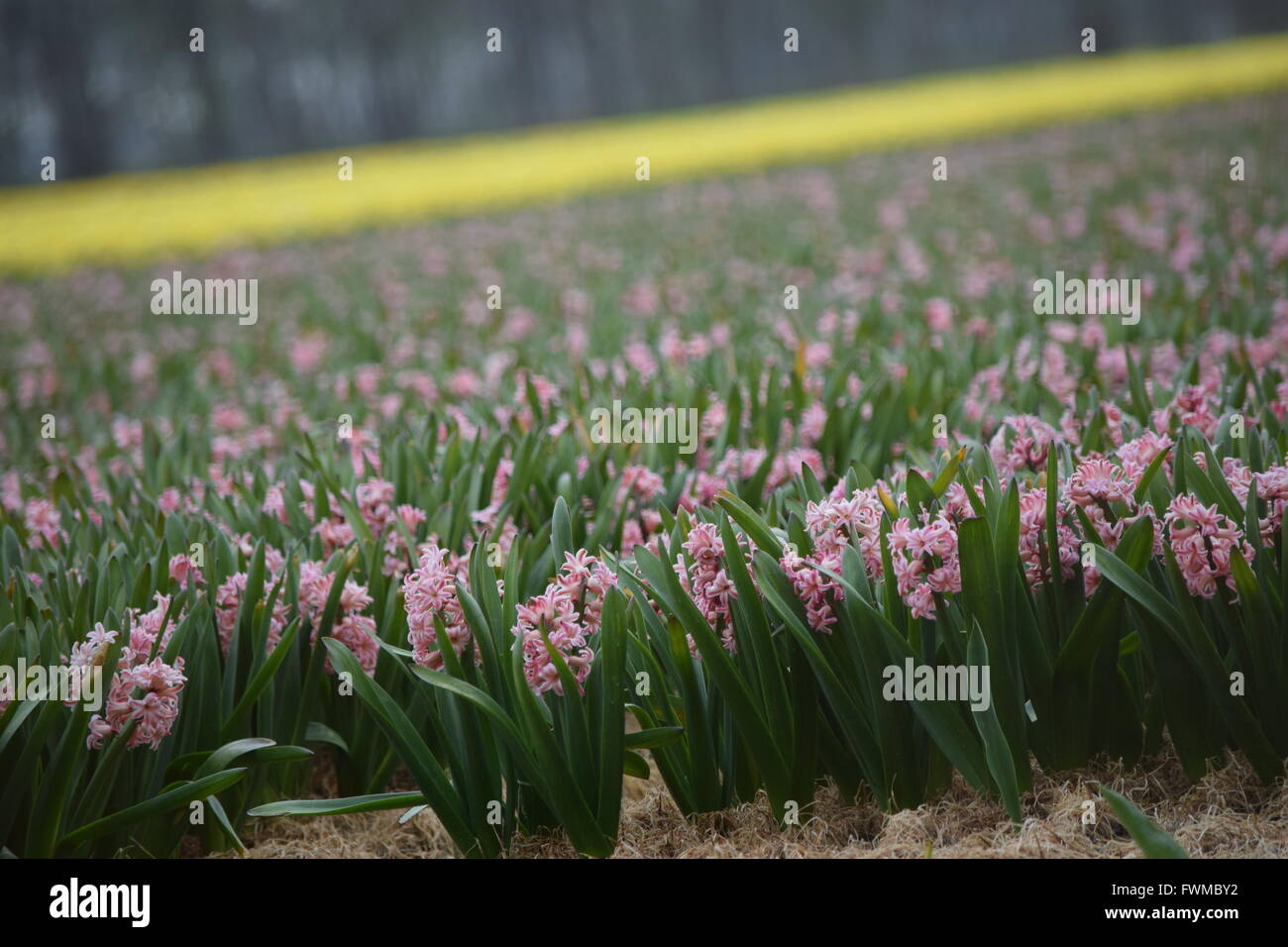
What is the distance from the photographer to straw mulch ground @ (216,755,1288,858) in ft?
6.00

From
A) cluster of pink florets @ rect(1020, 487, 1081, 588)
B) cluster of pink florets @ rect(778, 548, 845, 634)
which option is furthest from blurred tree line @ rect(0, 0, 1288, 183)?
cluster of pink florets @ rect(1020, 487, 1081, 588)

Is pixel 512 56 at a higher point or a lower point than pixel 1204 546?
higher

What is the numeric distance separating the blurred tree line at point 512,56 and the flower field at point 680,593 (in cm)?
1239

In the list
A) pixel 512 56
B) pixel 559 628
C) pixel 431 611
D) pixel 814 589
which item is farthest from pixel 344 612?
pixel 512 56

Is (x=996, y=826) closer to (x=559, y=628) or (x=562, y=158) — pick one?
(x=559, y=628)

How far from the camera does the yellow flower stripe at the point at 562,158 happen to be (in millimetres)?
14117

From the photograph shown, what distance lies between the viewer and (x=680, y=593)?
195 centimetres

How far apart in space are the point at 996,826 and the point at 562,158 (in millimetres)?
17699

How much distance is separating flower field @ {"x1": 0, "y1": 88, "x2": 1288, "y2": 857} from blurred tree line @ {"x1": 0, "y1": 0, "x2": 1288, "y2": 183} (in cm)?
1239

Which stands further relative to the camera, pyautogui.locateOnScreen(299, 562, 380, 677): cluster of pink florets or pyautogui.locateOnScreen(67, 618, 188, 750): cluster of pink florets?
pyautogui.locateOnScreen(299, 562, 380, 677): cluster of pink florets

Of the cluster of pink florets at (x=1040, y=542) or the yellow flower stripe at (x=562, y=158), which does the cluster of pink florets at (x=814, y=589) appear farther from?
the yellow flower stripe at (x=562, y=158)

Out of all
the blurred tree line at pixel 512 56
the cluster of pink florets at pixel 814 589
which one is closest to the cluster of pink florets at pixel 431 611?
the cluster of pink florets at pixel 814 589

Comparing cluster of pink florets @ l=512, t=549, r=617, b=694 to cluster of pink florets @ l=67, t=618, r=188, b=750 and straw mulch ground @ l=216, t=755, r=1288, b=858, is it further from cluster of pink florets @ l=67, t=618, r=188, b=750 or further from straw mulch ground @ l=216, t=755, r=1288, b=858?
cluster of pink florets @ l=67, t=618, r=188, b=750
